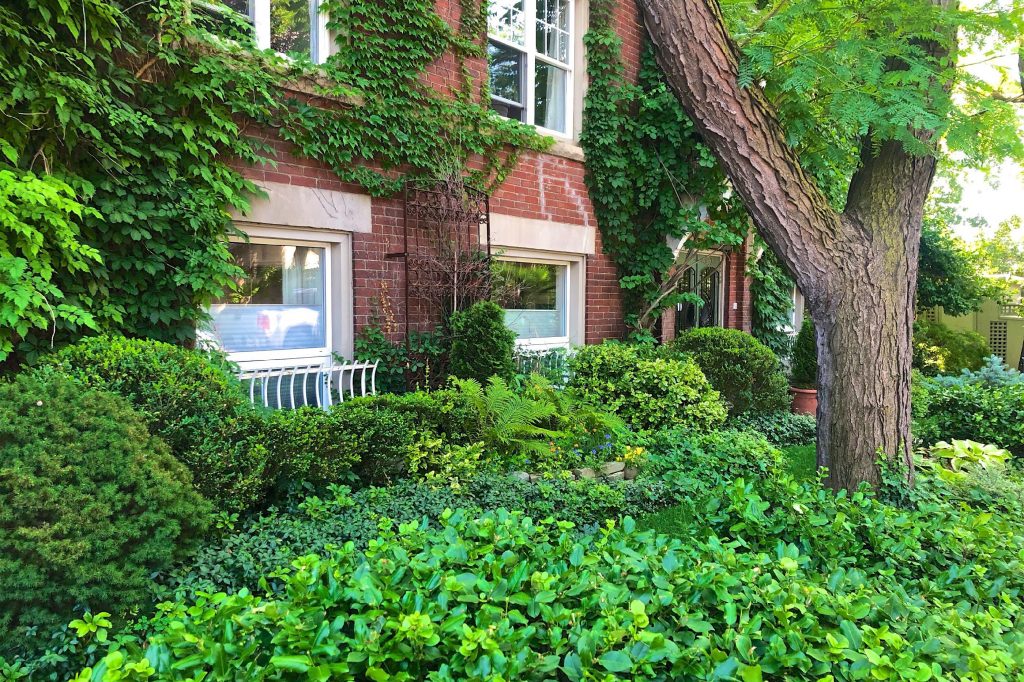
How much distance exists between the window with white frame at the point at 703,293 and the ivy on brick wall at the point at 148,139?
19.8 feet

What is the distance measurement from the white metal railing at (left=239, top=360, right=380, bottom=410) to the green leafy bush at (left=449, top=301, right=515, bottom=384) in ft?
2.81

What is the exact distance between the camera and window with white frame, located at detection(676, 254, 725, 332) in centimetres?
1079

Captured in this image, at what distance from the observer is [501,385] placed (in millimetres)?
5477

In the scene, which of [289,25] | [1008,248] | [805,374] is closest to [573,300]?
[805,374]

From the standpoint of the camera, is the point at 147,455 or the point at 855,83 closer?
the point at 147,455

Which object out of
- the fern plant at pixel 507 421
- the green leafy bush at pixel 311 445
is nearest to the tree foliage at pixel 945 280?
the fern plant at pixel 507 421

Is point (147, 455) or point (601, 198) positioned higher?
point (601, 198)

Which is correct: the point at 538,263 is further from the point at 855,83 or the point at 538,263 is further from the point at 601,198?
the point at 855,83

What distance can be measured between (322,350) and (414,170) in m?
2.10

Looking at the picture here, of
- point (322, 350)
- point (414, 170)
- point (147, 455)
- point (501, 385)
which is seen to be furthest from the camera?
point (414, 170)

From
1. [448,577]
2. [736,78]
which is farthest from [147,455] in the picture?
[736,78]

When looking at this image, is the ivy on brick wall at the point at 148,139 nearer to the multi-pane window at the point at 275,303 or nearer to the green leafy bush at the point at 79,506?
the multi-pane window at the point at 275,303

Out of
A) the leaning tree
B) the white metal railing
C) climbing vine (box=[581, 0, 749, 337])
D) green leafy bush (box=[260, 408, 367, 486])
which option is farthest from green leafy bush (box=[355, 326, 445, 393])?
the leaning tree

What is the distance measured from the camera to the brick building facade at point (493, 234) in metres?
5.80
